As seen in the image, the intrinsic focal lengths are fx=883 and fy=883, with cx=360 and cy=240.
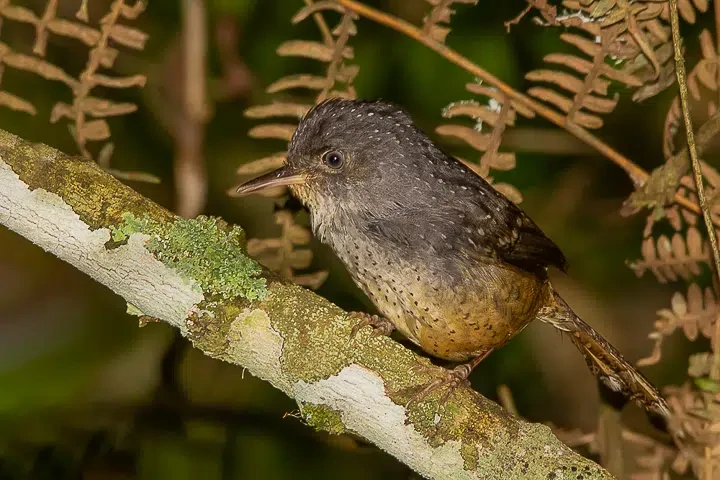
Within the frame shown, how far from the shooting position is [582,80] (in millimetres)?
3488

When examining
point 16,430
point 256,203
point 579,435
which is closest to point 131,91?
point 256,203

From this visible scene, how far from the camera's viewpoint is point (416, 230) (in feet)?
10.2

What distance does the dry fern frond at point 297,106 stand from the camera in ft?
11.2

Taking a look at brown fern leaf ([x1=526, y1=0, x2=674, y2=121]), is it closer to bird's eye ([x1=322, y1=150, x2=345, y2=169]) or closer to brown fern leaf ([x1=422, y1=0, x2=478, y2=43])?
brown fern leaf ([x1=422, y1=0, x2=478, y2=43])

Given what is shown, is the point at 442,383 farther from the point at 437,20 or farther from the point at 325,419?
the point at 437,20

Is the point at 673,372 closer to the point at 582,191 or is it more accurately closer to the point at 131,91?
the point at 582,191

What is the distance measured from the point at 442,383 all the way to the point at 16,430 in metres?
2.13

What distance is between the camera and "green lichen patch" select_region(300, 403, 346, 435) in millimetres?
2596

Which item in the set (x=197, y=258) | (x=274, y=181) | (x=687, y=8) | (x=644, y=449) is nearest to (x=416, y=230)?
(x=274, y=181)

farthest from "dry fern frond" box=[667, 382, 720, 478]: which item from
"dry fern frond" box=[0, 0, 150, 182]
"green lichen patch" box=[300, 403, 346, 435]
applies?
"dry fern frond" box=[0, 0, 150, 182]

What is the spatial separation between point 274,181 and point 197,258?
28.6 inches

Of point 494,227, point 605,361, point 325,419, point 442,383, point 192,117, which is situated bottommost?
point 325,419

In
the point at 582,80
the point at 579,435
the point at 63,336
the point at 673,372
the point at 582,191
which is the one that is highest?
the point at 582,191

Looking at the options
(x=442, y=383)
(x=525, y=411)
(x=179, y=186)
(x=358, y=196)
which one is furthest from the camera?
(x=525, y=411)
